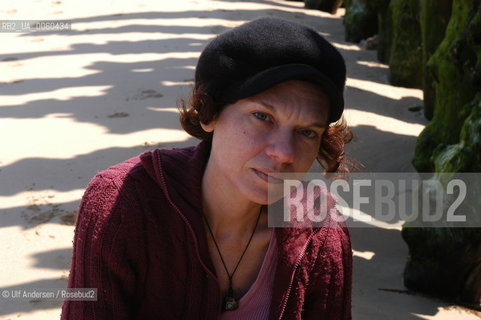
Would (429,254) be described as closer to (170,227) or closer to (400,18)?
(170,227)

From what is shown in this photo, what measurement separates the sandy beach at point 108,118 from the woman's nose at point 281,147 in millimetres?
1821

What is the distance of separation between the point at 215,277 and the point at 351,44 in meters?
8.17

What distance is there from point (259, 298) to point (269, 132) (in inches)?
22.5

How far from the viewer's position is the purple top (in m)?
2.44

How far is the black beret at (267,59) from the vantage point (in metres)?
2.12

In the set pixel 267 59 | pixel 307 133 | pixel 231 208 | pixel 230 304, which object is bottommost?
pixel 230 304

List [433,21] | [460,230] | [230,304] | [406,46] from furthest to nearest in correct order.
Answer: [406,46] → [433,21] → [460,230] → [230,304]

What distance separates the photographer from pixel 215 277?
235 cm

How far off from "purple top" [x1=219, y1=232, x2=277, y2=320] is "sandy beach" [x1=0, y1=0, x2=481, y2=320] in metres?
1.43

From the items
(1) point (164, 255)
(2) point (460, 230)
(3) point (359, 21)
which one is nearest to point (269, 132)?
(1) point (164, 255)

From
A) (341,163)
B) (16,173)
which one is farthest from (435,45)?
(341,163)

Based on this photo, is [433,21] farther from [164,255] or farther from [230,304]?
[164,255]

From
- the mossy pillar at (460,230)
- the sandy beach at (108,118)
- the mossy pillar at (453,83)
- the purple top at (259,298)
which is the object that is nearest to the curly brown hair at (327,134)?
the purple top at (259,298)

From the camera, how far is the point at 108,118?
A: 6297mm
